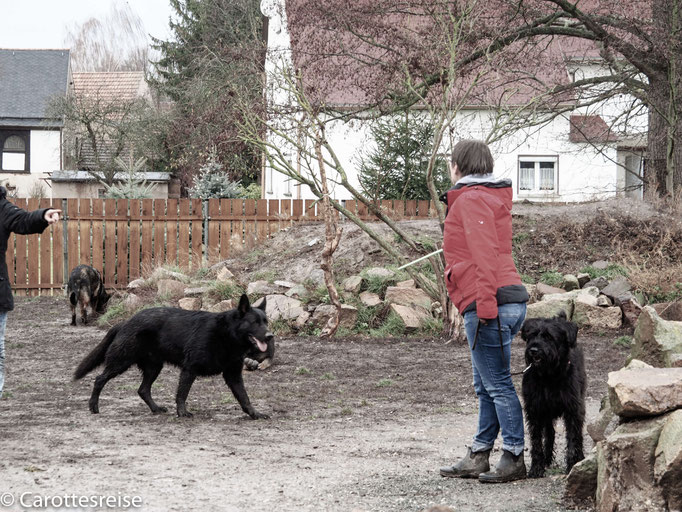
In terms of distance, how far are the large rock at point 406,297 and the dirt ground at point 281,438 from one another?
2.12 meters

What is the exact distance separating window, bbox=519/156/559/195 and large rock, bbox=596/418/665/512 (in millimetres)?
25265

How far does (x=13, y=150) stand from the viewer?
135ft

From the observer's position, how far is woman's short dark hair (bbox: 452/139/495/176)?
5170 millimetres

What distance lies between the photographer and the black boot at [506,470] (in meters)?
5.06

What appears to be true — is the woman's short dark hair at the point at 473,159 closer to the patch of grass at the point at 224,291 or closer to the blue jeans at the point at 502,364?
the blue jeans at the point at 502,364

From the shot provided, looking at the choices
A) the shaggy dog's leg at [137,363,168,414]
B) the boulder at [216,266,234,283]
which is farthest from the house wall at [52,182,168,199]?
the shaggy dog's leg at [137,363,168,414]

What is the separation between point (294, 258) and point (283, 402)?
27.0 feet

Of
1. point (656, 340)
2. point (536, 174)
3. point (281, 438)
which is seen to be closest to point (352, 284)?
point (281, 438)

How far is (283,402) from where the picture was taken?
826 centimetres

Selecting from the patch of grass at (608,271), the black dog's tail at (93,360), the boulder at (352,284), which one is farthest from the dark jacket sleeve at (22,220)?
the patch of grass at (608,271)

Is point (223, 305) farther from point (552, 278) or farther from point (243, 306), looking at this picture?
point (243, 306)

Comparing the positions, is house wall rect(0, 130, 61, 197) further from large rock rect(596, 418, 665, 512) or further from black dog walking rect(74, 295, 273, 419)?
large rock rect(596, 418, 665, 512)

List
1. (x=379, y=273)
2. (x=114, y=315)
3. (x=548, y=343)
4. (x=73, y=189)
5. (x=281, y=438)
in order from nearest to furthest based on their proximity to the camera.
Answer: (x=548, y=343), (x=281, y=438), (x=379, y=273), (x=114, y=315), (x=73, y=189)

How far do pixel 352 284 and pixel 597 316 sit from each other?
3947 mm
